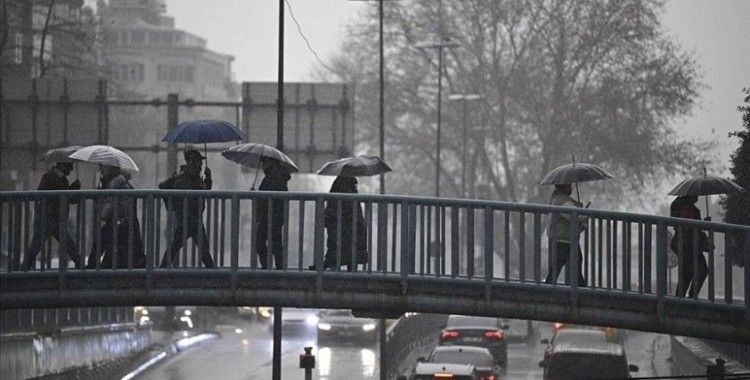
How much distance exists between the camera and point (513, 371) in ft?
185

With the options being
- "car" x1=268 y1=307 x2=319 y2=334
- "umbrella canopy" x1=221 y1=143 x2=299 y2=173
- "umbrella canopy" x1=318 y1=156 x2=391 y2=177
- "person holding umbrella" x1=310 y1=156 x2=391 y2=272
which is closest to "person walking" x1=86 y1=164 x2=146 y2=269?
"person holding umbrella" x1=310 y1=156 x2=391 y2=272

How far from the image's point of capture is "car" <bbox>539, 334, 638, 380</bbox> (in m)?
41.0

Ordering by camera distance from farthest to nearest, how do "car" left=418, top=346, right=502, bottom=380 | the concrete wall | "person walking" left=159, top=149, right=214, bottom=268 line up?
"car" left=418, top=346, right=502, bottom=380 → the concrete wall → "person walking" left=159, top=149, right=214, bottom=268

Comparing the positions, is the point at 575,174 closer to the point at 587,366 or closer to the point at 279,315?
the point at 279,315

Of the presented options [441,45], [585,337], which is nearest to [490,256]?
[585,337]

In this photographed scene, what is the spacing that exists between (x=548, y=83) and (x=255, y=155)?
62938 mm

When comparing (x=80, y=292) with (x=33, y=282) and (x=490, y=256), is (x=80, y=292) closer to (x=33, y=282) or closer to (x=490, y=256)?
(x=33, y=282)

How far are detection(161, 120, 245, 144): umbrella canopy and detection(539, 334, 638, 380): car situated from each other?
46.8 feet

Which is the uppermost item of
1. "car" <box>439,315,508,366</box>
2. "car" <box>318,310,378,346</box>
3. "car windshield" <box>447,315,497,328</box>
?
"car windshield" <box>447,315,497,328</box>

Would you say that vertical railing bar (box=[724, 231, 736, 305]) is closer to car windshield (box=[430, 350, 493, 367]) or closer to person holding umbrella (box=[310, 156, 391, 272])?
person holding umbrella (box=[310, 156, 391, 272])

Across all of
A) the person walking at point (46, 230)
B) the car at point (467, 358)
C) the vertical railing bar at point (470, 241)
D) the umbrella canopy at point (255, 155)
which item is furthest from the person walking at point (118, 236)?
the car at point (467, 358)

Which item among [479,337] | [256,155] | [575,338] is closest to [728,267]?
[256,155]

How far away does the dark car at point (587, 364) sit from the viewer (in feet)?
134

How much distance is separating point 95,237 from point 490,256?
4.31m
